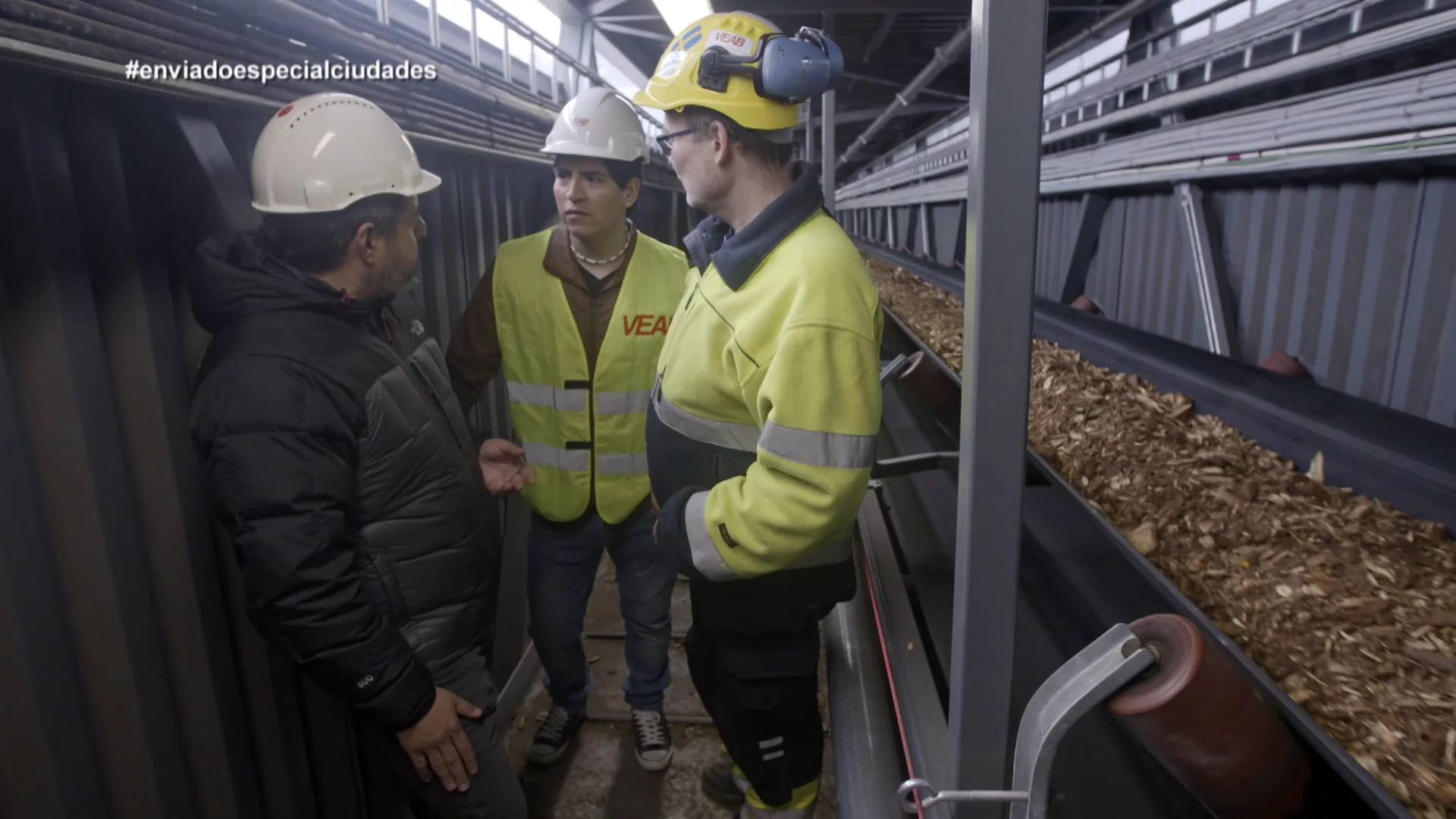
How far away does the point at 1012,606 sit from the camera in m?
0.96

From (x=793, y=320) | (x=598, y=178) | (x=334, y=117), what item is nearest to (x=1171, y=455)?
(x=793, y=320)

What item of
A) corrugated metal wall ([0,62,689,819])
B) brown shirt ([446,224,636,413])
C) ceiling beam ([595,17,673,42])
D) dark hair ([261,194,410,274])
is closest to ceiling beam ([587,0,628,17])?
ceiling beam ([595,17,673,42])

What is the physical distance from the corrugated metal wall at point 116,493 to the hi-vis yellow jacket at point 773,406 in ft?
3.18

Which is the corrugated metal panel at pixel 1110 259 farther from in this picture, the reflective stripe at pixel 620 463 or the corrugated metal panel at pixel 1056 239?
the reflective stripe at pixel 620 463

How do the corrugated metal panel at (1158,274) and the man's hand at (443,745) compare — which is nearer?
the man's hand at (443,745)

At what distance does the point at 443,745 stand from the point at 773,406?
102 cm

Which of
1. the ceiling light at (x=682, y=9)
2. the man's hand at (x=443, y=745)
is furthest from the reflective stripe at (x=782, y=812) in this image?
the ceiling light at (x=682, y=9)

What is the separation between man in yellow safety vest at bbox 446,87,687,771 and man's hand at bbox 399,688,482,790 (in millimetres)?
791

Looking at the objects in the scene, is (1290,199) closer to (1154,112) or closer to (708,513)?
(1154,112)

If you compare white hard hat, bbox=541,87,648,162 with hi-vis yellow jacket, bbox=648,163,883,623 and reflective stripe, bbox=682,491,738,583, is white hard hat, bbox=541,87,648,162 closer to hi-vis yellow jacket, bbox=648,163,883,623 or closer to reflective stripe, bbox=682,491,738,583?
hi-vis yellow jacket, bbox=648,163,883,623

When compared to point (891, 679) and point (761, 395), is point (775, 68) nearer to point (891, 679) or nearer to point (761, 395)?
point (761, 395)

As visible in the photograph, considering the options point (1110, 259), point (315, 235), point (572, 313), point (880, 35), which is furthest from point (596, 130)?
point (1110, 259)

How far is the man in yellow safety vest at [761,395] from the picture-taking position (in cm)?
137

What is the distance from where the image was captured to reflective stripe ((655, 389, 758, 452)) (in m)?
1.63
